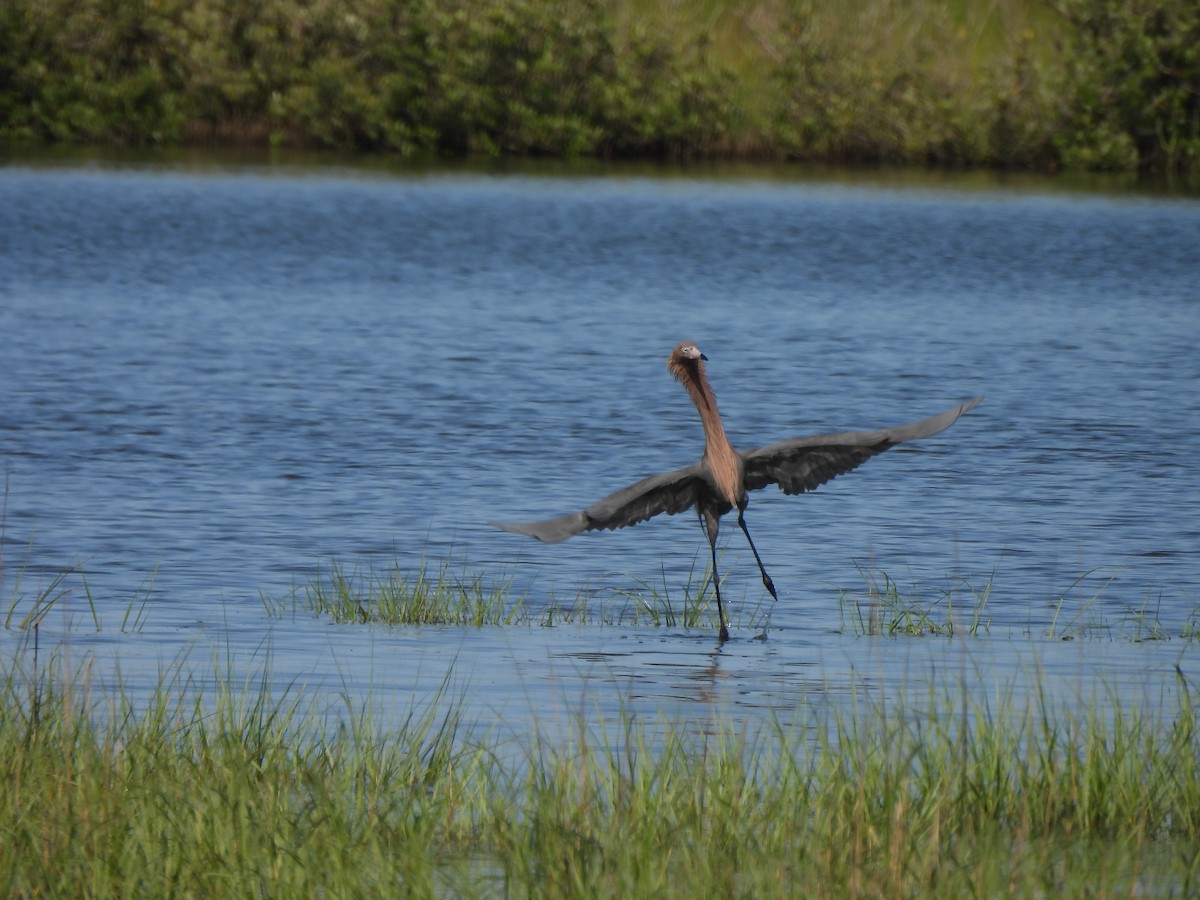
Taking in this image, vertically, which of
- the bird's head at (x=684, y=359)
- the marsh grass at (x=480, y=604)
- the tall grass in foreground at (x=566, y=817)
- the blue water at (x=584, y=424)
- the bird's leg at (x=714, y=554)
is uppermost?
the bird's head at (x=684, y=359)

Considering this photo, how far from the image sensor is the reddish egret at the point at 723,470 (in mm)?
8344

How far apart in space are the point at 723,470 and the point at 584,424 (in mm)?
7043

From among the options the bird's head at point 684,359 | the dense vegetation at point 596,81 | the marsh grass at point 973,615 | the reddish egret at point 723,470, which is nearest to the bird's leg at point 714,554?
the reddish egret at point 723,470

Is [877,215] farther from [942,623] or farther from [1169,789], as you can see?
[1169,789]

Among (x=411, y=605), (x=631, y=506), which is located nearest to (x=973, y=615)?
(x=631, y=506)

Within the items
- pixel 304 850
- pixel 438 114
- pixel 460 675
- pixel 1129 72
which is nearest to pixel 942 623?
pixel 460 675

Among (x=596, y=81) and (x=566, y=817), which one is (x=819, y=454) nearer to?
(x=566, y=817)

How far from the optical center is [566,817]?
5.47 metres

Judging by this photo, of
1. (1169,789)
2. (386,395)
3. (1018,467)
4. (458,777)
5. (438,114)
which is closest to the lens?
(1169,789)

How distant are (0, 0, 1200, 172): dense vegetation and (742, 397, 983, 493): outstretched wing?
109 ft

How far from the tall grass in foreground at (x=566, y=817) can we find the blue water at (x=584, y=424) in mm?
681

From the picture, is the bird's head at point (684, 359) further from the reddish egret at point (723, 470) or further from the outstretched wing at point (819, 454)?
the outstretched wing at point (819, 454)

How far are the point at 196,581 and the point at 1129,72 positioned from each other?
3376 cm

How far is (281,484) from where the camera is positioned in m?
13.0
